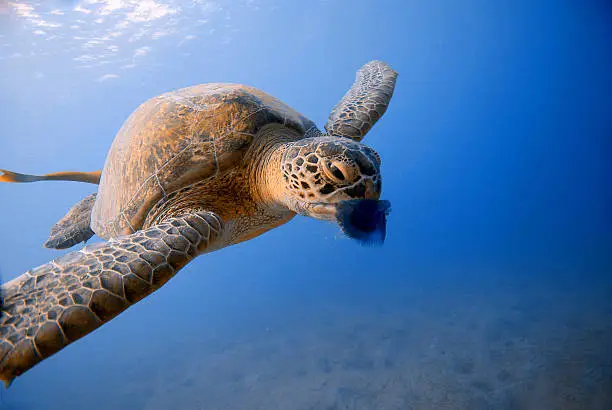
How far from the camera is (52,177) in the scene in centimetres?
420

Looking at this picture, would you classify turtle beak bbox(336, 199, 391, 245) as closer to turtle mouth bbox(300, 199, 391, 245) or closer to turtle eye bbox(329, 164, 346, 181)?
turtle mouth bbox(300, 199, 391, 245)

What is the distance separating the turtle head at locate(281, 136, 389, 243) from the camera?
2.19 metres

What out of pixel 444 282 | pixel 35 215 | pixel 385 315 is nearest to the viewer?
pixel 385 315

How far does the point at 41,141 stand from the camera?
40594 mm

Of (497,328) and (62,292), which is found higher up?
(62,292)

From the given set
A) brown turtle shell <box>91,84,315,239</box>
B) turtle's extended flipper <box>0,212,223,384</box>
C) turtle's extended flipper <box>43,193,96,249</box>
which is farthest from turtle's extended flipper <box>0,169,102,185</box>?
turtle's extended flipper <box>0,212,223,384</box>

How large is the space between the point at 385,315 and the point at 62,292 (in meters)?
12.5

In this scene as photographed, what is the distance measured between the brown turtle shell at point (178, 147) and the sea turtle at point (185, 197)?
10 mm

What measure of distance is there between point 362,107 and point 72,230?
4.05 meters

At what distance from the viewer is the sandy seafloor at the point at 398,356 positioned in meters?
6.58

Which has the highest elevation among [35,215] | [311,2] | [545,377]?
[311,2]

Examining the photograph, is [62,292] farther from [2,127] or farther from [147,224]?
[2,127]

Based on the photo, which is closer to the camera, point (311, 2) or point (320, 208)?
point (320, 208)

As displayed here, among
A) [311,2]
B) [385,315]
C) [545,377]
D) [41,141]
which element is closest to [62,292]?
[545,377]
